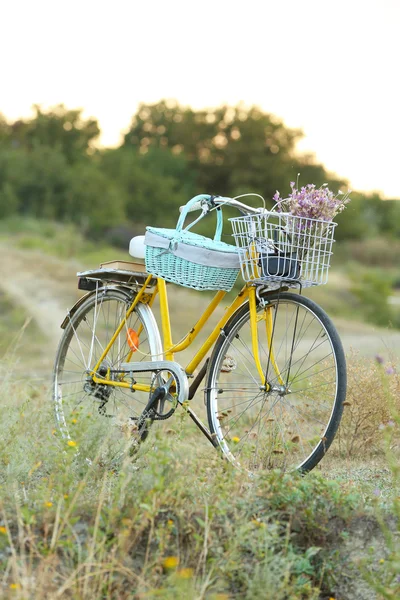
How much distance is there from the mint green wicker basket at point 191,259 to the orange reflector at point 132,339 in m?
0.52

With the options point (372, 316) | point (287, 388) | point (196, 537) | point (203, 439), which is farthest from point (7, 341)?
point (372, 316)

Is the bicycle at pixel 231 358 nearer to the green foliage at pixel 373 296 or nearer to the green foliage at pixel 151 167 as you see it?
the green foliage at pixel 373 296

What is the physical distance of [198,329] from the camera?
4344 mm

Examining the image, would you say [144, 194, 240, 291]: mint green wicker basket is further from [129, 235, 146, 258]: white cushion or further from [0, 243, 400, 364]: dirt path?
[0, 243, 400, 364]: dirt path

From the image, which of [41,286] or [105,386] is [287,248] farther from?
[41,286]

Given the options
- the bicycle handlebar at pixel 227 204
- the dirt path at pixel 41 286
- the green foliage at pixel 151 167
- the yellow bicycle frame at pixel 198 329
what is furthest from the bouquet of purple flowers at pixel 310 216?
the green foliage at pixel 151 167

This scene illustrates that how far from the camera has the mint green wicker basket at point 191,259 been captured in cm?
411

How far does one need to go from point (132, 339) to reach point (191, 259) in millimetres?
781

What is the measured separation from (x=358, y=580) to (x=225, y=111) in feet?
138

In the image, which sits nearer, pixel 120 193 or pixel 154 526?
pixel 154 526

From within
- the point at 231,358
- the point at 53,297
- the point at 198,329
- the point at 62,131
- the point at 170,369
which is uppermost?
the point at 62,131

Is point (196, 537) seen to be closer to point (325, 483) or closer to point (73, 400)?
point (325, 483)

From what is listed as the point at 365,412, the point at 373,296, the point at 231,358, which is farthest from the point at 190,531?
the point at 373,296

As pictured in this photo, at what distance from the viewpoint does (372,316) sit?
2341 centimetres
